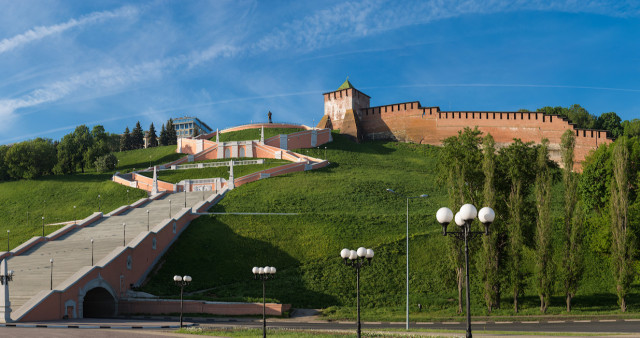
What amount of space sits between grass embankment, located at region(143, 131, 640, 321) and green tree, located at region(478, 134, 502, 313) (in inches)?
38.4

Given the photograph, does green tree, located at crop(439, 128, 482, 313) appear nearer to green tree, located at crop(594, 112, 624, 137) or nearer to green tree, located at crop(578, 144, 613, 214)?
green tree, located at crop(578, 144, 613, 214)

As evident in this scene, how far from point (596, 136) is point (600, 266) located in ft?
139

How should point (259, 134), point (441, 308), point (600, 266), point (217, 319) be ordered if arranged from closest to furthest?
1. point (217, 319)
2. point (441, 308)
3. point (600, 266)
4. point (259, 134)

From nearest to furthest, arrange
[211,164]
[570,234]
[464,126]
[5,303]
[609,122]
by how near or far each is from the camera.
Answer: [5,303], [570,234], [211,164], [464,126], [609,122]

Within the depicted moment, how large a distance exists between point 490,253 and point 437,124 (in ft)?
196

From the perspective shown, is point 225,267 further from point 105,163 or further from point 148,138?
point 148,138

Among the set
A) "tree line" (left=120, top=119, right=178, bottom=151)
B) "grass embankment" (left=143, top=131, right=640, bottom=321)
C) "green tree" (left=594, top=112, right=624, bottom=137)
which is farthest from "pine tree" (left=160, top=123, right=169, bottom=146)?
"green tree" (left=594, top=112, right=624, bottom=137)

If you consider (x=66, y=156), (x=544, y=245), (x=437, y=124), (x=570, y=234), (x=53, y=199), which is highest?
(x=437, y=124)

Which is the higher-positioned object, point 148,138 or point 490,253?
point 148,138

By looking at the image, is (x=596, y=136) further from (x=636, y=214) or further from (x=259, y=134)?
(x=259, y=134)

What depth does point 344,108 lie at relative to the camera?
96.7 m

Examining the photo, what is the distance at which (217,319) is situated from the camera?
30219 mm

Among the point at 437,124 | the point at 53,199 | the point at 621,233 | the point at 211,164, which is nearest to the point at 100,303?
the point at 621,233

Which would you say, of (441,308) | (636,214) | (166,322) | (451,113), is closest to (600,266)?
(636,214)
